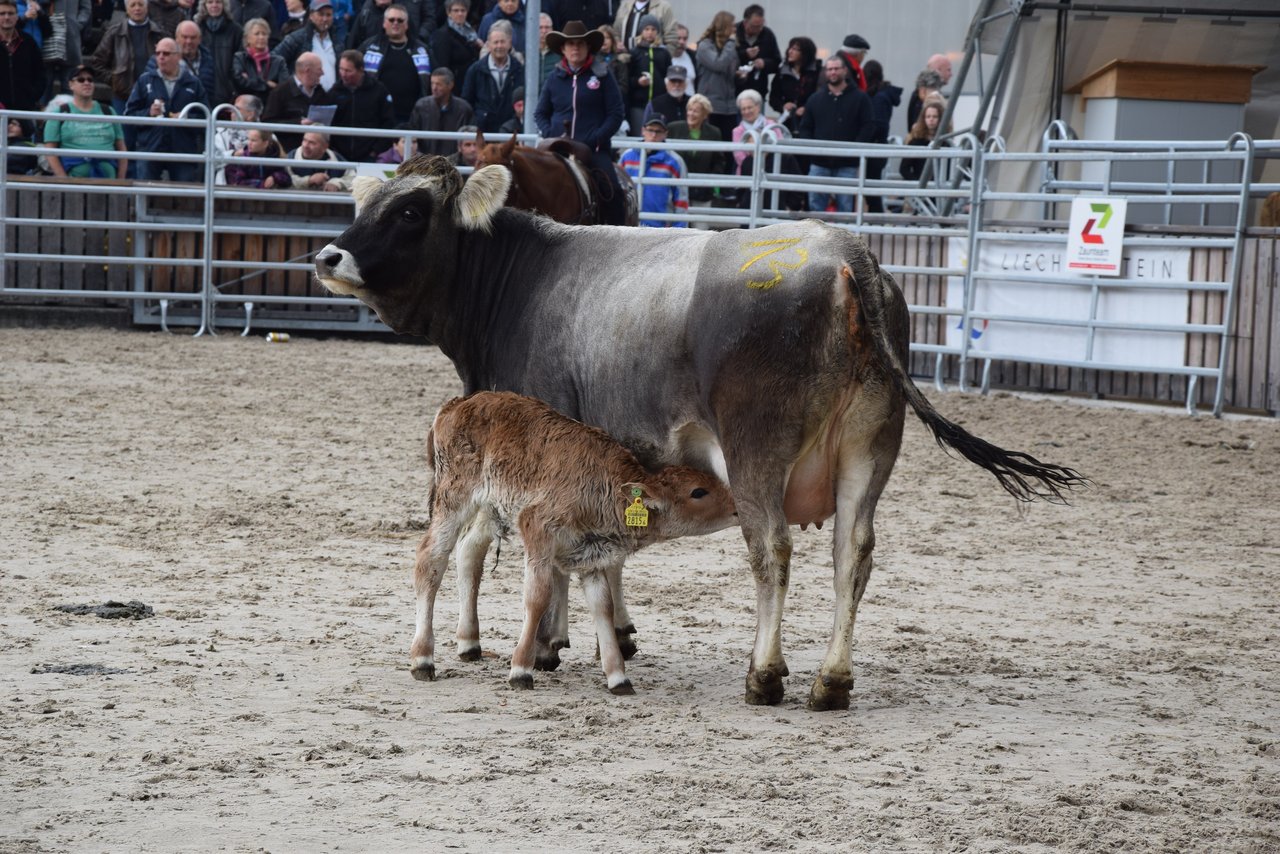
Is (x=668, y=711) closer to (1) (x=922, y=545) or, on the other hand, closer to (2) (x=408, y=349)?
(1) (x=922, y=545)

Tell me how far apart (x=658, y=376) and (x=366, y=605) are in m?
1.80

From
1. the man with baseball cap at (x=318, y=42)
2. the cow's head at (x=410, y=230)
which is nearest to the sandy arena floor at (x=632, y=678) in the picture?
the cow's head at (x=410, y=230)

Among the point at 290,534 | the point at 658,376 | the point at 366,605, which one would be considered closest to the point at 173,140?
the point at 290,534

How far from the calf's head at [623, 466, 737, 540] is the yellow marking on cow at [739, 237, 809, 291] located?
2.29 feet

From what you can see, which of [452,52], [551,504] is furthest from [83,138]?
[551,504]

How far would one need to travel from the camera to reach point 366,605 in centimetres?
696

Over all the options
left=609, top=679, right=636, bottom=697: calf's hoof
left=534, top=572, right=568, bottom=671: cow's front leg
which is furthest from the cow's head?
left=609, top=679, right=636, bottom=697: calf's hoof

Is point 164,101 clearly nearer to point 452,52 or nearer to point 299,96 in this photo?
point 299,96

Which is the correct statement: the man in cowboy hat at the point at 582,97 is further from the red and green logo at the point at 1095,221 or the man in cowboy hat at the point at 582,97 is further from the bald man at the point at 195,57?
the bald man at the point at 195,57

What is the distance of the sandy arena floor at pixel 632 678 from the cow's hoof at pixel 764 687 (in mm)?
53

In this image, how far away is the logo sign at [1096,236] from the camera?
14.2 m

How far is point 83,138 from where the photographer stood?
56.8 feet

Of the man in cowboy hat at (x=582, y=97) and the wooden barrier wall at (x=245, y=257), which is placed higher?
the man in cowboy hat at (x=582, y=97)

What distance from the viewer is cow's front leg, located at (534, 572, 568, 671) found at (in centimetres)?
616
